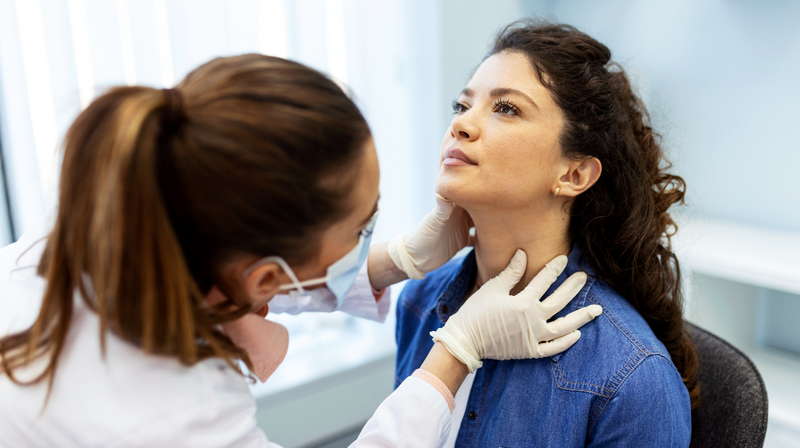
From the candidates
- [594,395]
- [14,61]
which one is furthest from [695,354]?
[14,61]

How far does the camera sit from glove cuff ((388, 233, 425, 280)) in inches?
54.6

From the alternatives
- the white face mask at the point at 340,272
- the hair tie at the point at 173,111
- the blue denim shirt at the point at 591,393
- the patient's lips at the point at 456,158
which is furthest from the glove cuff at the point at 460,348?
the hair tie at the point at 173,111

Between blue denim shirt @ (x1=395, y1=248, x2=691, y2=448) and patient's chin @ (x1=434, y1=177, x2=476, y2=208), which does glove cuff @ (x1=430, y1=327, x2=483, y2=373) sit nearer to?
blue denim shirt @ (x1=395, y1=248, x2=691, y2=448)

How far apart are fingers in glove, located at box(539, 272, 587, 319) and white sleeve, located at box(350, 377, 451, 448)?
0.29 meters

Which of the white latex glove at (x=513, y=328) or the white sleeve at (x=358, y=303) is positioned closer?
the white latex glove at (x=513, y=328)

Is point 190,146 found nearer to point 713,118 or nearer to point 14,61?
point 14,61

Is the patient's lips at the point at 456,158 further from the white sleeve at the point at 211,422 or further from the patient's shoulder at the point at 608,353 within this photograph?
the white sleeve at the point at 211,422

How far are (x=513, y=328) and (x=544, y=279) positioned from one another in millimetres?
132

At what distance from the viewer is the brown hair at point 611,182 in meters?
1.15

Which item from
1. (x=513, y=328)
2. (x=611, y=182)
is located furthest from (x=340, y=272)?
(x=611, y=182)

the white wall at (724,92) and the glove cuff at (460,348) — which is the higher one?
the white wall at (724,92)

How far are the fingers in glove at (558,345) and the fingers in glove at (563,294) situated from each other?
0.05 m

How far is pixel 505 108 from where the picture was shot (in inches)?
45.6

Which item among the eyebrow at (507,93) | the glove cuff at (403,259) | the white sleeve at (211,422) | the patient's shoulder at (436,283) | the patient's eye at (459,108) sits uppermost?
the eyebrow at (507,93)
